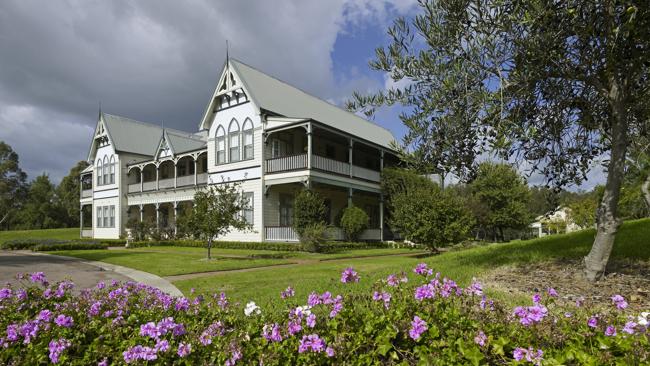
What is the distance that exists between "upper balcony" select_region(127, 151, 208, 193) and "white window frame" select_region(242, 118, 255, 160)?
17.0 feet

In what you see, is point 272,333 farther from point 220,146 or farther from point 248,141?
point 220,146

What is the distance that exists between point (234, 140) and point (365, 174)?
31.0 ft

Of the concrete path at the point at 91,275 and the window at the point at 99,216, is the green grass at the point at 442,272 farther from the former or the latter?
the window at the point at 99,216

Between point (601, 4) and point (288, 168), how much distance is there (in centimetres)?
1994

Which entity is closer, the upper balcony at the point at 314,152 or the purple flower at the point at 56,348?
the purple flower at the point at 56,348

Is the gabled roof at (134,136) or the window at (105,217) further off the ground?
the gabled roof at (134,136)

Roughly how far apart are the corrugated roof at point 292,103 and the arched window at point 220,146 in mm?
3979

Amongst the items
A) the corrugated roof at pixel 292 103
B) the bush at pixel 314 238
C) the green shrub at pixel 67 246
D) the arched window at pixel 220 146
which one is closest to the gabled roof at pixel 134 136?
the arched window at pixel 220 146

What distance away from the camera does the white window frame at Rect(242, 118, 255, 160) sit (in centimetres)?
2669

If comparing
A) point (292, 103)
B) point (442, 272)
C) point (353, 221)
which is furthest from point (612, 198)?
point (292, 103)

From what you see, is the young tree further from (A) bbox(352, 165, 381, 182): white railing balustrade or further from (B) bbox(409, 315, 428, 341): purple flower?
(B) bbox(409, 315, 428, 341): purple flower

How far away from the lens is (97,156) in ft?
136

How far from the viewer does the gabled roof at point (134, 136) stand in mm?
38781

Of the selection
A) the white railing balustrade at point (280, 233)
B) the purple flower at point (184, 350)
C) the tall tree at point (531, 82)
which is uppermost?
the tall tree at point (531, 82)
